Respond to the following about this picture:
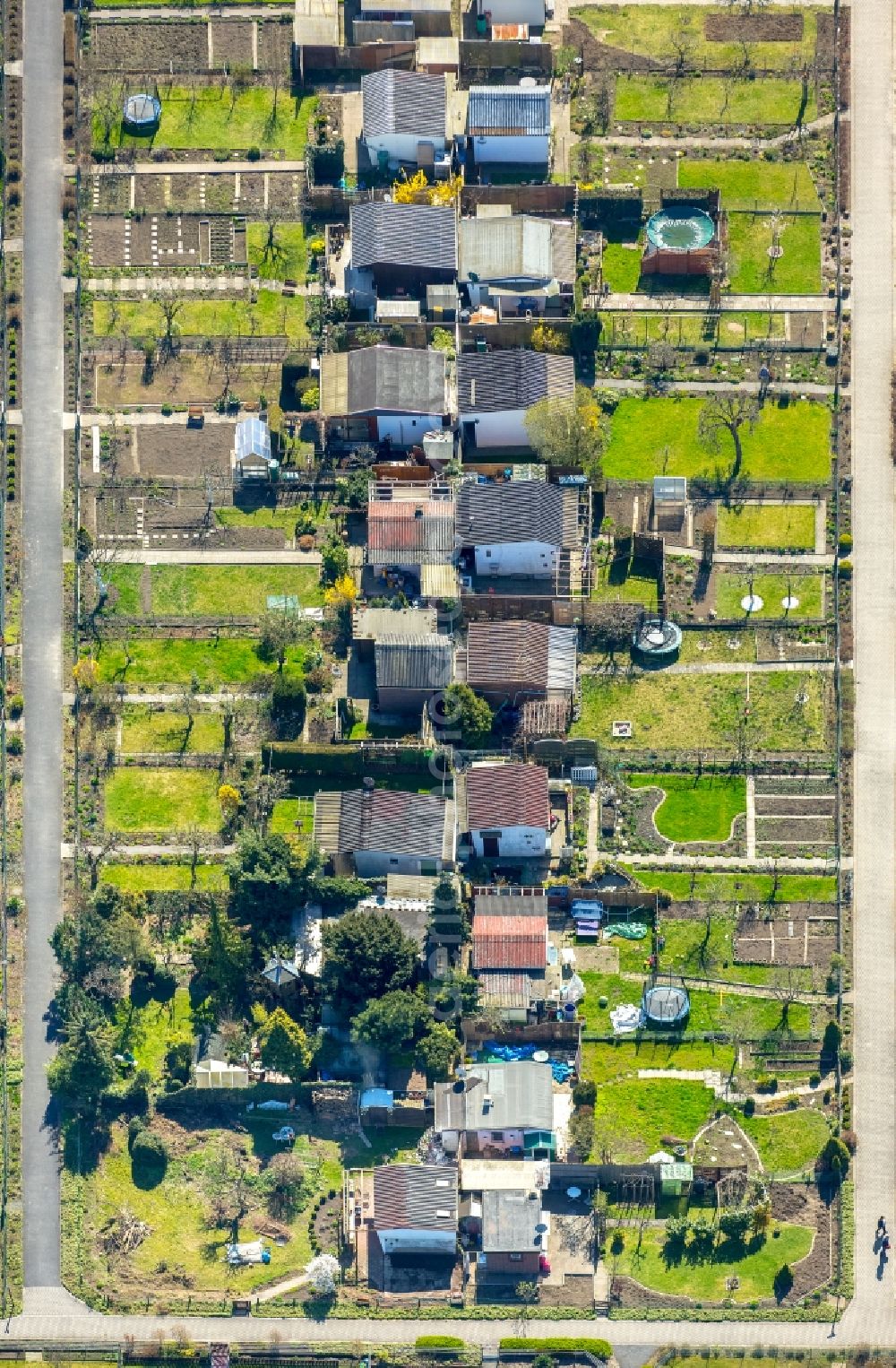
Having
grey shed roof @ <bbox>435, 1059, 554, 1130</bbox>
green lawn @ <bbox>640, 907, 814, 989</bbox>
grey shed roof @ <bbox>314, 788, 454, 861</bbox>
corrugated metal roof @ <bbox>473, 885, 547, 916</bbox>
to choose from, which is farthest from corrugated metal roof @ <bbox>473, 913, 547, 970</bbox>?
grey shed roof @ <bbox>435, 1059, 554, 1130</bbox>

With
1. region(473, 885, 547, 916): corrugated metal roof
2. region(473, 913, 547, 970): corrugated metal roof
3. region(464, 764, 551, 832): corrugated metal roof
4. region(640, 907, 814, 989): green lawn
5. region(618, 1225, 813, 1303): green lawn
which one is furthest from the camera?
region(640, 907, 814, 989): green lawn

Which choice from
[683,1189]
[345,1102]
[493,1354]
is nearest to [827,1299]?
[683,1189]

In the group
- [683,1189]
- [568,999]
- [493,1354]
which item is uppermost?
[568,999]

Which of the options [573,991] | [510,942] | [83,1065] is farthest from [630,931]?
[83,1065]

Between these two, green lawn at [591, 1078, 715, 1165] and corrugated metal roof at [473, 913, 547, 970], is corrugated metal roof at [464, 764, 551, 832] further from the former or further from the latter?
green lawn at [591, 1078, 715, 1165]

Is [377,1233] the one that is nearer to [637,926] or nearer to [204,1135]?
[204,1135]

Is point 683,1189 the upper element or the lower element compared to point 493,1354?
upper

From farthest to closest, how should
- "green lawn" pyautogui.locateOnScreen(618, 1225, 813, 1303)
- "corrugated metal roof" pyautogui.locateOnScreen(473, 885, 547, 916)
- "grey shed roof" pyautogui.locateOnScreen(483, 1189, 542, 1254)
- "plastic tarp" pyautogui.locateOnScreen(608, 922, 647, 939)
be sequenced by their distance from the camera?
"plastic tarp" pyautogui.locateOnScreen(608, 922, 647, 939), "corrugated metal roof" pyautogui.locateOnScreen(473, 885, 547, 916), "green lawn" pyautogui.locateOnScreen(618, 1225, 813, 1303), "grey shed roof" pyautogui.locateOnScreen(483, 1189, 542, 1254)
